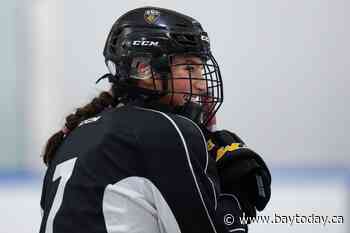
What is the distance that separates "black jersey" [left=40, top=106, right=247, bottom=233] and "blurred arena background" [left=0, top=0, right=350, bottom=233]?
3.54 feet

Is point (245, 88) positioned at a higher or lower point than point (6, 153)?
higher

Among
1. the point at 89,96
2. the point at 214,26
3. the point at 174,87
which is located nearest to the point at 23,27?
the point at 89,96

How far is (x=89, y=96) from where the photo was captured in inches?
82.5

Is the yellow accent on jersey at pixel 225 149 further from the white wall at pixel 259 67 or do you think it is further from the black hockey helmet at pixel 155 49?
the white wall at pixel 259 67

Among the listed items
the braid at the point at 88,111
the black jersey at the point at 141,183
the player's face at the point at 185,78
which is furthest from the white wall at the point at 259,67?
the black jersey at the point at 141,183

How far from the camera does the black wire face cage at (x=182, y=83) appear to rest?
1.11 meters

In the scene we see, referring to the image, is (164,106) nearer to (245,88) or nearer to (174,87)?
(174,87)

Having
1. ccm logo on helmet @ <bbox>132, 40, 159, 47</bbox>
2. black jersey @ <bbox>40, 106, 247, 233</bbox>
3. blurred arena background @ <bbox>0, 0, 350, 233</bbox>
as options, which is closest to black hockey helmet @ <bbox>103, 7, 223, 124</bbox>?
ccm logo on helmet @ <bbox>132, 40, 159, 47</bbox>

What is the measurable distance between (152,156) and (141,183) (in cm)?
5

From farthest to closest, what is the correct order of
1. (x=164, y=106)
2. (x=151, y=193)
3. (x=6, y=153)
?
(x=6, y=153), (x=164, y=106), (x=151, y=193)

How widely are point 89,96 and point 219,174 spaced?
1.05 meters

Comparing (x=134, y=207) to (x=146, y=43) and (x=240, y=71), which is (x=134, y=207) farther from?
(x=240, y=71)

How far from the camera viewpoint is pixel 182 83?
1.13 m

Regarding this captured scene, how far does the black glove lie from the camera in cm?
113
